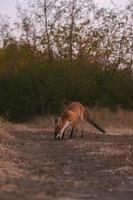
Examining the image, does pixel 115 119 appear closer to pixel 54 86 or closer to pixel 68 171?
pixel 54 86

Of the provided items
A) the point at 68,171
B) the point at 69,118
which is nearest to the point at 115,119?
the point at 69,118

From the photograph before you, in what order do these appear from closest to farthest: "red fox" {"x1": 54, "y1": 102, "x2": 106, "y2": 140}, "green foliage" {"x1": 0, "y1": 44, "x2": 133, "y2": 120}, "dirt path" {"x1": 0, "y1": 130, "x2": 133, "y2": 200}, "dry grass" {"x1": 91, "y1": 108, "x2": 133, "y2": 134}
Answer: "dirt path" {"x1": 0, "y1": 130, "x2": 133, "y2": 200}, "red fox" {"x1": 54, "y1": 102, "x2": 106, "y2": 140}, "dry grass" {"x1": 91, "y1": 108, "x2": 133, "y2": 134}, "green foliage" {"x1": 0, "y1": 44, "x2": 133, "y2": 120}

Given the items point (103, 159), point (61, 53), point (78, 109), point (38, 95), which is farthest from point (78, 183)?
point (61, 53)

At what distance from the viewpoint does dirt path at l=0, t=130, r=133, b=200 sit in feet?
35.3

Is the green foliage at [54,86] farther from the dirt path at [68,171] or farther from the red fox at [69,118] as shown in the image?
the dirt path at [68,171]

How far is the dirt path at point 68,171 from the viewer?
1076cm

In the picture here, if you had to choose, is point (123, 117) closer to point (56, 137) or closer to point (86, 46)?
point (86, 46)

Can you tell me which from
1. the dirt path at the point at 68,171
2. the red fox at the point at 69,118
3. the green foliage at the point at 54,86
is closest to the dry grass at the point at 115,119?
the green foliage at the point at 54,86

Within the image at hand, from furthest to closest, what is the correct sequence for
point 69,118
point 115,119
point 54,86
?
1. point 54,86
2. point 115,119
3. point 69,118

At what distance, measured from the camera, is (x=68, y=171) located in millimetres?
13781

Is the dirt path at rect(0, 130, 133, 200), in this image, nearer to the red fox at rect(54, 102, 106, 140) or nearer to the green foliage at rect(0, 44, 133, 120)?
the red fox at rect(54, 102, 106, 140)

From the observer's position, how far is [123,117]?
1326 inches

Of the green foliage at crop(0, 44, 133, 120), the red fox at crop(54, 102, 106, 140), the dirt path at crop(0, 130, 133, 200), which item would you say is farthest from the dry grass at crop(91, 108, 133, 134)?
the dirt path at crop(0, 130, 133, 200)

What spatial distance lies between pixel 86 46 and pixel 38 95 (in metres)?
6.23
